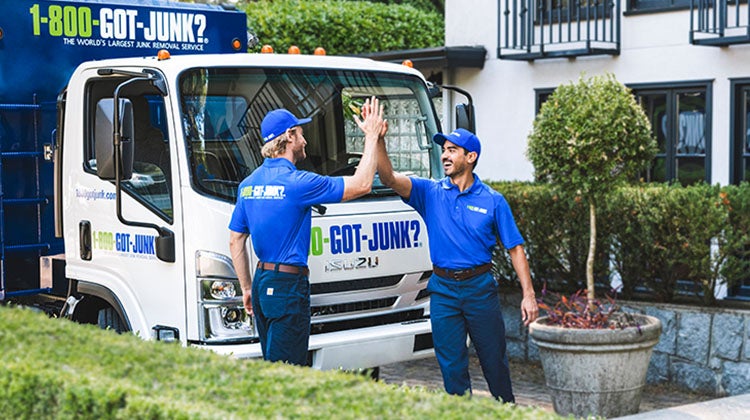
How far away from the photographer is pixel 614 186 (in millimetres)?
9172

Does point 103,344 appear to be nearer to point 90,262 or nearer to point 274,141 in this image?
point 274,141

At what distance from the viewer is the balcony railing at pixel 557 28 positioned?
13.0 m

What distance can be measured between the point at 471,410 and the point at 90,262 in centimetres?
410

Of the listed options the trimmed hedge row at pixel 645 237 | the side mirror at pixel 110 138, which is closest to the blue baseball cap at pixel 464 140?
the side mirror at pixel 110 138

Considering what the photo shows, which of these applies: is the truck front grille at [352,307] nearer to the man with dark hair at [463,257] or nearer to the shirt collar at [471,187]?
the man with dark hair at [463,257]

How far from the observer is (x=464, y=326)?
661cm

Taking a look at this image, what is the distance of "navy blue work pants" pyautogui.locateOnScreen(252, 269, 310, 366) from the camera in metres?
6.18

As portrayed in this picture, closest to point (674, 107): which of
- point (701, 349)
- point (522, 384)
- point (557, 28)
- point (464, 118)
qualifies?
point (557, 28)

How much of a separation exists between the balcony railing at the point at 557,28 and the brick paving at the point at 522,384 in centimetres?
433

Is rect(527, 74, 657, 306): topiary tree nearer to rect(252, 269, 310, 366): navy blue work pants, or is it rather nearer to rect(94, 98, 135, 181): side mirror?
rect(252, 269, 310, 366): navy blue work pants

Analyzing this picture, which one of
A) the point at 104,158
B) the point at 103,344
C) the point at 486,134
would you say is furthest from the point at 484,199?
the point at 486,134

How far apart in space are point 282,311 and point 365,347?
86 centimetres

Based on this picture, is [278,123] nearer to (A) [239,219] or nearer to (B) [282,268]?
(A) [239,219]

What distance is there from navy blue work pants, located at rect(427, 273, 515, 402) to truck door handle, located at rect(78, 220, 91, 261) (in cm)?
214
